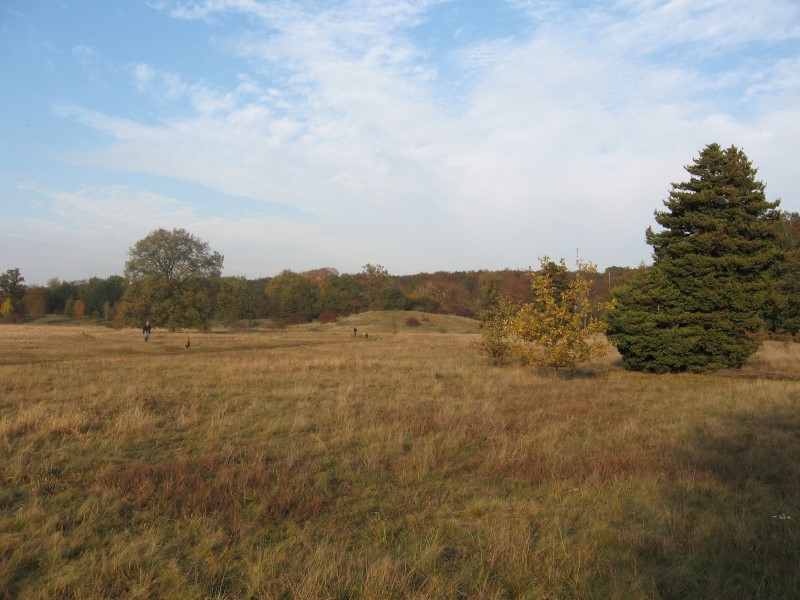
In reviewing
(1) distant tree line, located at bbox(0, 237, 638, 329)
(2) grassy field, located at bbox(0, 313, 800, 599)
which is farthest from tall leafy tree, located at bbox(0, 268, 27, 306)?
(2) grassy field, located at bbox(0, 313, 800, 599)

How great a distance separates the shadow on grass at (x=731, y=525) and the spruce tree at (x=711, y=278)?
1213 cm

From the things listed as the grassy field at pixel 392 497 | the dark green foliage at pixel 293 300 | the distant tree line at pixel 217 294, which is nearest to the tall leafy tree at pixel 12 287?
the distant tree line at pixel 217 294

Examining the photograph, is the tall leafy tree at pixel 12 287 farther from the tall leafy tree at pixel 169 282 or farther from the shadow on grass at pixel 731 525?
the shadow on grass at pixel 731 525

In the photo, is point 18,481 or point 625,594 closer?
point 625,594

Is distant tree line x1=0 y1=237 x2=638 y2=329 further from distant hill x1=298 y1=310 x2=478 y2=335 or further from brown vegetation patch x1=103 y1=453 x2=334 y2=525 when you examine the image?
brown vegetation patch x1=103 y1=453 x2=334 y2=525

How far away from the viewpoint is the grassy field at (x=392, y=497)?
4.38 metres

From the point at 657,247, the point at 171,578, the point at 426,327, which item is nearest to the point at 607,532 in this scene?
the point at 171,578

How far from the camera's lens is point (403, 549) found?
504cm

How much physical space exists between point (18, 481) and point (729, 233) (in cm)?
2290

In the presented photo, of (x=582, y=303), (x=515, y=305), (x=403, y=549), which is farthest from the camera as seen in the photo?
A: (x=515, y=305)

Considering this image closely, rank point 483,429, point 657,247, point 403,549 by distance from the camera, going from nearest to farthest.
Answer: point 403,549 < point 483,429 < point 657,247

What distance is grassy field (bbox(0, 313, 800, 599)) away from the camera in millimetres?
4375

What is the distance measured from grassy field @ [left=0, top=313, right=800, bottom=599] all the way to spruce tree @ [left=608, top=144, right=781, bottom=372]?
6982mm

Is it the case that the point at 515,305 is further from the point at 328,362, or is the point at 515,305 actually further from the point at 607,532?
the point at 607,532
